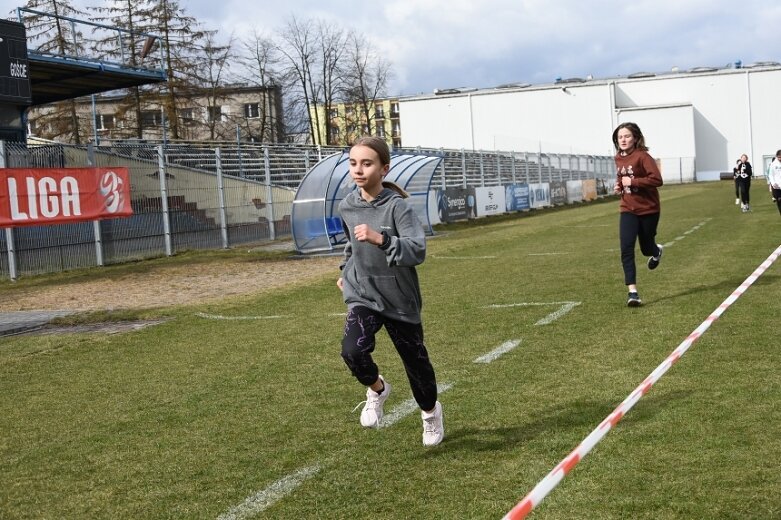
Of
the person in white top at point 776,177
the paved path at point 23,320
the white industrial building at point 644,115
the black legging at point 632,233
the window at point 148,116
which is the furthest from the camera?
the white industrial building at point 644,115

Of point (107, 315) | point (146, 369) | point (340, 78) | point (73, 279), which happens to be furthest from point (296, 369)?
point (340, 78)

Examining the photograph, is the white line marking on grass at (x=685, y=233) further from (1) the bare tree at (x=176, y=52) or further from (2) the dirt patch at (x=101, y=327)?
(1) the bare tree at (x=176, y=52)

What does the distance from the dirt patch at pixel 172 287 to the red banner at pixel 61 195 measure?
1972 mm

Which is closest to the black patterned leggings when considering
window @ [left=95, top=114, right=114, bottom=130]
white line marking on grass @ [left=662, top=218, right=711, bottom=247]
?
white line marking on grass @ [left=662, top=218, right=711, bottom=247]

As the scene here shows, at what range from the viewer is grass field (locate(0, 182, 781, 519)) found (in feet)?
14.0

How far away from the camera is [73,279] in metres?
18.5

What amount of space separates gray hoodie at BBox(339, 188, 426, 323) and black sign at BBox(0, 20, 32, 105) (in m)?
19.8

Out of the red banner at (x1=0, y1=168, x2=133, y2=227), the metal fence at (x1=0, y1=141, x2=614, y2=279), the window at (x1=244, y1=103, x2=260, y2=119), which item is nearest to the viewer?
the red banner at (x1=0, y1=168, x2=133, y2=227)

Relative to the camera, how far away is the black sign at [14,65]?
22234 mm

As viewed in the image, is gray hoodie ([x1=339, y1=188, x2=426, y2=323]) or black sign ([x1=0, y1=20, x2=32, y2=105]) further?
black sign ([x1=0, y1=20, x2=32, y2=105])

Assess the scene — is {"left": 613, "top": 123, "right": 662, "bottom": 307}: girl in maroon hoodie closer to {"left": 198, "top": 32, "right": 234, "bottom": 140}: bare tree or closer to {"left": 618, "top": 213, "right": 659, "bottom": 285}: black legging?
{"left": 618, "top": 213, "right": 659, "bottom": 285}: black legging

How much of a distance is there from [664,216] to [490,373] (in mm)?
22239

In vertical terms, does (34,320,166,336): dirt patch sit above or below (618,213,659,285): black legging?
below

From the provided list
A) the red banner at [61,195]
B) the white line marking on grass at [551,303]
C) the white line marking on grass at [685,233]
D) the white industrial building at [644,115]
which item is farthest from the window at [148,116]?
the white industrial building at [644,115]
